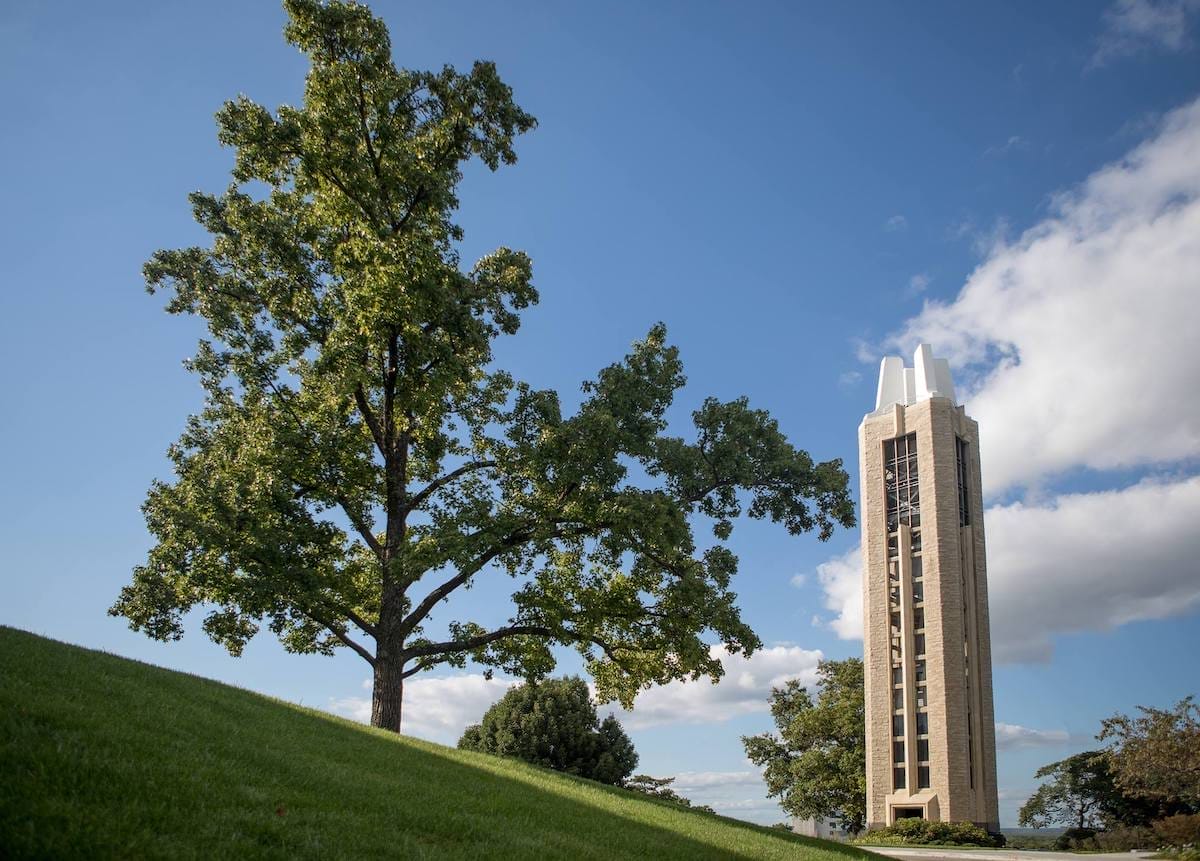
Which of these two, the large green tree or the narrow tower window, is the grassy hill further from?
the narrow tower window

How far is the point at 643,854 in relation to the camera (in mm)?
11508

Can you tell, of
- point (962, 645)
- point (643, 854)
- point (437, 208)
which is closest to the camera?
point (643, 854)

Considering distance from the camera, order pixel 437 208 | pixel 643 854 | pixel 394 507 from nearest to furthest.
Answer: pixel 643 854, pixel 437 208, pixel 394 507

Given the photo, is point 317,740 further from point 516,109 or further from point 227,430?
point 516,109

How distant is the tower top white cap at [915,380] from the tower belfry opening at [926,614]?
135 millimetres

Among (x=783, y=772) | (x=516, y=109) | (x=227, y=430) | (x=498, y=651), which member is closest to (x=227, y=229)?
(x=227, y=430)

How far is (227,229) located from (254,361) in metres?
3.61

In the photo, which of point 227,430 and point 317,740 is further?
point 227,430

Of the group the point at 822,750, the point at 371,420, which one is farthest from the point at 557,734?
the point at 371,420

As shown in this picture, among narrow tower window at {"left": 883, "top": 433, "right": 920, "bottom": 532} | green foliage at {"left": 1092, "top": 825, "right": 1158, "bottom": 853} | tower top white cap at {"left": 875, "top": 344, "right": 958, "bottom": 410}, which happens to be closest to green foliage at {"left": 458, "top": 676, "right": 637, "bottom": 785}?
→ narrow tower window at {"left": 883, "top": 433, "right": 920, "bottom": 532}

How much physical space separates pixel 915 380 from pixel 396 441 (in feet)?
137

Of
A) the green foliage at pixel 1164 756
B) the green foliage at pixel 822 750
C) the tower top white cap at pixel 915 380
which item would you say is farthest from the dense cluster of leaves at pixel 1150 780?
the tower top white cap at pixel 915 380

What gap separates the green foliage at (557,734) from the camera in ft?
158

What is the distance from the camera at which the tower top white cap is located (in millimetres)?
54812
